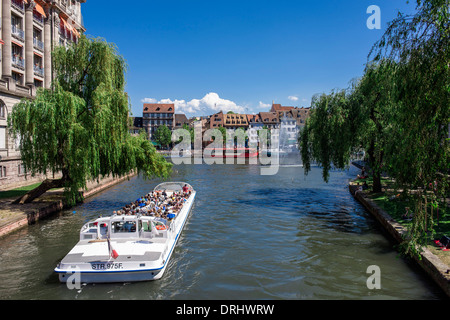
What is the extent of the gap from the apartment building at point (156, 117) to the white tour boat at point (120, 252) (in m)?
133

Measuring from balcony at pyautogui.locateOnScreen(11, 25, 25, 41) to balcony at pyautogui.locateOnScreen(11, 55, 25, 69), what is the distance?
2.09 m

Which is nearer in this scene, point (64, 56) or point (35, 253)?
point (35, 253)

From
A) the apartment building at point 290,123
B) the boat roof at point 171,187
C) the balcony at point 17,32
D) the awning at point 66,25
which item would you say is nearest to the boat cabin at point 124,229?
the boat roof at point 171,187

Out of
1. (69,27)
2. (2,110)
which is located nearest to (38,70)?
(69,27)

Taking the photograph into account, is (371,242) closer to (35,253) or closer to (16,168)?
(35,253)

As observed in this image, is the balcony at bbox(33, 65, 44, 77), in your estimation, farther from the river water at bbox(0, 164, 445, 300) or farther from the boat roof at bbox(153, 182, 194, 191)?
the boat roof at bbox(153, 182, 194, 191)

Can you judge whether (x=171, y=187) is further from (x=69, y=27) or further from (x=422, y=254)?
(x=69, y=27)

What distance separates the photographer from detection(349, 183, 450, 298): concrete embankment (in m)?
11.6

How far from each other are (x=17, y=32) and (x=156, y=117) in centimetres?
10925

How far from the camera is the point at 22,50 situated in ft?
127
